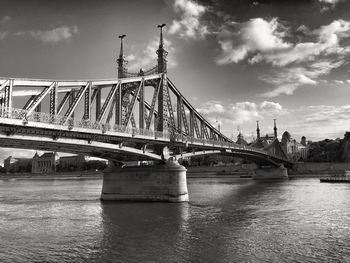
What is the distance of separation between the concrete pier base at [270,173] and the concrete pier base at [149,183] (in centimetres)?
7342


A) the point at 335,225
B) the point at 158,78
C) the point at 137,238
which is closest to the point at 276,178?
the point at 158,78

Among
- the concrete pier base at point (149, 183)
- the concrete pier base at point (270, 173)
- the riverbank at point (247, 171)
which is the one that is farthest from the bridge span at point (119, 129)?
the riverbank at point (247, 171)

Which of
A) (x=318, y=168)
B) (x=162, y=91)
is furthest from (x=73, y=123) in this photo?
(x=318, y=168)

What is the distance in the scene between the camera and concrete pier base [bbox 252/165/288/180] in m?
→ 110

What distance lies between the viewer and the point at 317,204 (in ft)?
130

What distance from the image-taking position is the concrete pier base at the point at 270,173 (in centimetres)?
10959

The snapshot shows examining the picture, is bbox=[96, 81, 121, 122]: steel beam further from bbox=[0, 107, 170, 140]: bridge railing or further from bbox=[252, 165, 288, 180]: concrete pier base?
bbox=[252, 165, 288, 180]: concrete pier base

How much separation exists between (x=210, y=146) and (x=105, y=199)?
1850 centimetres

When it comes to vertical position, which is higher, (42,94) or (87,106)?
(87,106)

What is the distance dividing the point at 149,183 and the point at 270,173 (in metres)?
76.9

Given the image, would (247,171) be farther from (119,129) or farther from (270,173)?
(119,129)

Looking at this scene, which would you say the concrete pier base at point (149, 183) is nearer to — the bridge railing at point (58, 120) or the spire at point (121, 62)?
the bridge railing at point (58, 120)

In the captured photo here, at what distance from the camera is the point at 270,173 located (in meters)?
111

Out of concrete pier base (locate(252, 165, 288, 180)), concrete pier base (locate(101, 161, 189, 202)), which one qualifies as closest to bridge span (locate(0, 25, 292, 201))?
concrete pier base (locate(101, 161, 189, 202))
